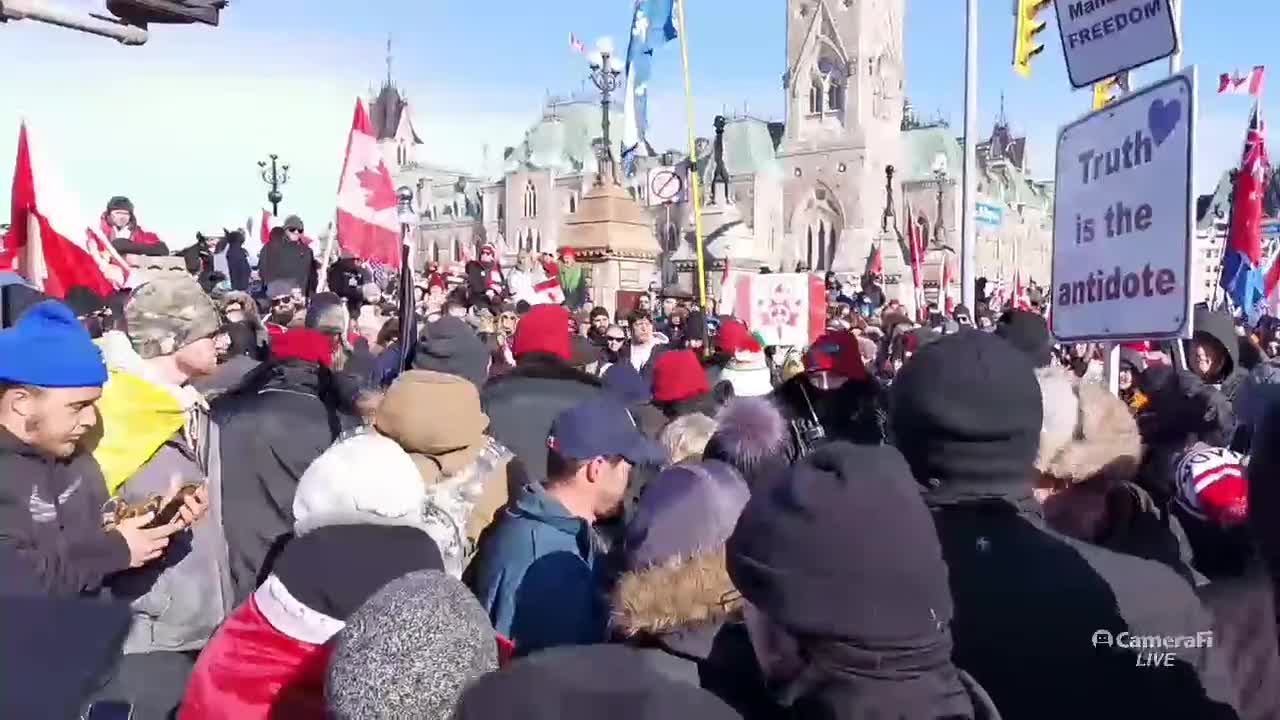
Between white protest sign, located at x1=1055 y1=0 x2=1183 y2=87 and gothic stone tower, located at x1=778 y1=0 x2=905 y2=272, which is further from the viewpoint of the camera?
gothic stone tower, located at x1=778 y1=0 x2=905 y2=272

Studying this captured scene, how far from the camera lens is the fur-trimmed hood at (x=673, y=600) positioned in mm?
2279

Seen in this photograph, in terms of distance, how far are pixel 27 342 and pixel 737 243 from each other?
6182 cm

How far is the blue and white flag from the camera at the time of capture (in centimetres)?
1455

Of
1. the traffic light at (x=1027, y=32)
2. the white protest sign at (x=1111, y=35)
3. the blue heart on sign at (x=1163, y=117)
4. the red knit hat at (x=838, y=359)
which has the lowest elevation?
the red knit hat at (x=838, y=359)

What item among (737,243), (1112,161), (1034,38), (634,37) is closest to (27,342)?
(1112,161)

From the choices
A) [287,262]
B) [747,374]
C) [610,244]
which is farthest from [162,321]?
[610,244]

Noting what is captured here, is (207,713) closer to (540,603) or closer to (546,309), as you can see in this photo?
(540,603)

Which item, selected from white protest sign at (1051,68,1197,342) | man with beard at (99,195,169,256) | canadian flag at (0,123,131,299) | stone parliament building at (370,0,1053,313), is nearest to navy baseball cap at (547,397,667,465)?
white protest sign at (1051,68,1197,342)

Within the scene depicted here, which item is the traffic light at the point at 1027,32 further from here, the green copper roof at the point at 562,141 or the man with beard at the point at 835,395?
the green copper roof at the point at 562,141

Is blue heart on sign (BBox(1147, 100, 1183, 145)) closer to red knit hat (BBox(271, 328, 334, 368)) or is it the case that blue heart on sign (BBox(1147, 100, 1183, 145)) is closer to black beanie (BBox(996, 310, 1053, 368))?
black beanie (BBox(996, 310, 1053, 368))

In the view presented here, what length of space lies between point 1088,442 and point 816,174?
82.6 m

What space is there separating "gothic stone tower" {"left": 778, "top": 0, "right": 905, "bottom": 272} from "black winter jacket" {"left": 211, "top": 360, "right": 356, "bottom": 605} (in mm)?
74271

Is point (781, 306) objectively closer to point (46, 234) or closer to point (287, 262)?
point (287, 262)

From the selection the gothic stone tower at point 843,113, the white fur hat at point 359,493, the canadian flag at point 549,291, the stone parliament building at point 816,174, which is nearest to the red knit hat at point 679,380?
the white fur hat at point 359,493
